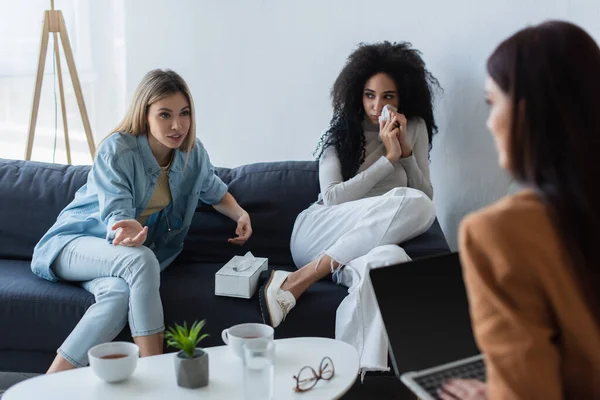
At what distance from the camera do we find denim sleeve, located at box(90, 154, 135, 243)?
233cm

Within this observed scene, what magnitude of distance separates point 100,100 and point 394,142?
5.35ft

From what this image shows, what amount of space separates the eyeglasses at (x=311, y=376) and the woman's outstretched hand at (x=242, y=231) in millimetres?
985

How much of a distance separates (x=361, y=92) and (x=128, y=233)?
107 centimetres

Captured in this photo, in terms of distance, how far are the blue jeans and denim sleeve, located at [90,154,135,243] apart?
91 millimetres

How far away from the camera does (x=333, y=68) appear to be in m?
3.13

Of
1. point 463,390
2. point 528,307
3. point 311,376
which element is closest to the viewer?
point 528,307

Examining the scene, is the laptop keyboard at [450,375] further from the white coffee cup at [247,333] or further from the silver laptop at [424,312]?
the white coffee cup at [247,333]

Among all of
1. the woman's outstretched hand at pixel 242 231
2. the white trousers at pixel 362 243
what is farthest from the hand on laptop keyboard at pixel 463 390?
the woman's outstretched hand at pixel 242 231

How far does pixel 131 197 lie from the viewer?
239 cm

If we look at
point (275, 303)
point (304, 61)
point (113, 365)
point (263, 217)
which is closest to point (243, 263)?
point (275, 303)

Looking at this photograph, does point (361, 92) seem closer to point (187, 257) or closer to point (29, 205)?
point (187, 257)

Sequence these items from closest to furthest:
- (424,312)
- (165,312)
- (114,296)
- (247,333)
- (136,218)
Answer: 1. (424,312)
2. (247,333)
3. (114,296)
4. (165,312)
5. (136,218)

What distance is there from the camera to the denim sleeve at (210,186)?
8.79ft

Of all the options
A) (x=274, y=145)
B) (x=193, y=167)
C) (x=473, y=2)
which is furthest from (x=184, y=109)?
(x=473, y=2)
